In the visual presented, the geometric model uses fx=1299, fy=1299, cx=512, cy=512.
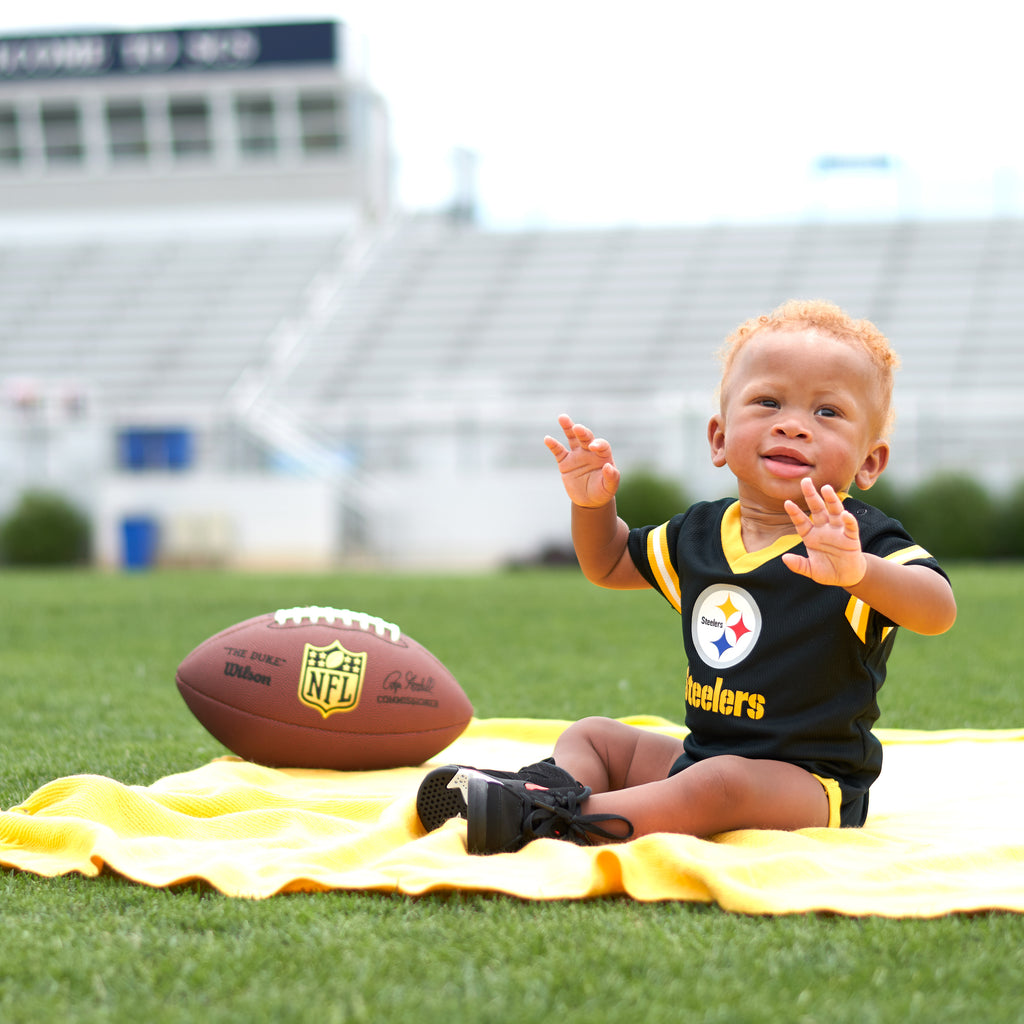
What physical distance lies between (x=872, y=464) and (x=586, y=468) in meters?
0.50

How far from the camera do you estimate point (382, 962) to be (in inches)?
57.9

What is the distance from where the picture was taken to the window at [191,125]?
21.5m

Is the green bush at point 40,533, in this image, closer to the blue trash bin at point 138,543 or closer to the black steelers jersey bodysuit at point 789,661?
the blue trash bin at point 138,543

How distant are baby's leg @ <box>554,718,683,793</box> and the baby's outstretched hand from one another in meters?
0.59

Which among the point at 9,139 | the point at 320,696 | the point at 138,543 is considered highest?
the point at 320,696

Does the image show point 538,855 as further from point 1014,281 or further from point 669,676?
point 1014,281

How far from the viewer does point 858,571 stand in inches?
73.5

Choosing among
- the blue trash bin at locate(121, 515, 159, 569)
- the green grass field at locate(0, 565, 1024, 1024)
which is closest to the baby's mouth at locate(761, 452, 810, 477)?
the green grass field at locate(0, 565, 1024, 1024)

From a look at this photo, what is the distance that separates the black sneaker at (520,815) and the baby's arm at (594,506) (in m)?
0.45

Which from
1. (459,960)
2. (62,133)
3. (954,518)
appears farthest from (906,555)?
(62,133)

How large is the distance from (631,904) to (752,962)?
0.30 meters

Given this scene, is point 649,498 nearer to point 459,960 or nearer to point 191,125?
point 459,960

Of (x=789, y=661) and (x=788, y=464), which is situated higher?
(x=788, y=464)

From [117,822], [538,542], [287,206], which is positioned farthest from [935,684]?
[287,206]
